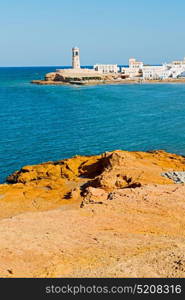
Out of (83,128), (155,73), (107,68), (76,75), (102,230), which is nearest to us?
(102,230)

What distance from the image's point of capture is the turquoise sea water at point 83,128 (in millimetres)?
35062

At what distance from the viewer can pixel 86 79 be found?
418 ft

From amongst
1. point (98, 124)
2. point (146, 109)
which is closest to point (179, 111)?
point (146, 109)

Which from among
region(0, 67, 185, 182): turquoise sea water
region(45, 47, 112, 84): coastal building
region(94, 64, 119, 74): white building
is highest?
region(94, 64, 119, 74): white building

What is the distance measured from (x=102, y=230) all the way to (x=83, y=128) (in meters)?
35.1

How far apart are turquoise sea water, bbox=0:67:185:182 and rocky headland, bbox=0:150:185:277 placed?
37.8ft

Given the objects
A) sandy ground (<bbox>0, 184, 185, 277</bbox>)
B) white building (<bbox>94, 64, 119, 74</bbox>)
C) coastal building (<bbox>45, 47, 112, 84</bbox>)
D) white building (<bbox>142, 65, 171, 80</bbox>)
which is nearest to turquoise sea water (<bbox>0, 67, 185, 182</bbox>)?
sandy ground (<bbox>0, 184, 185, 277</bbox>)

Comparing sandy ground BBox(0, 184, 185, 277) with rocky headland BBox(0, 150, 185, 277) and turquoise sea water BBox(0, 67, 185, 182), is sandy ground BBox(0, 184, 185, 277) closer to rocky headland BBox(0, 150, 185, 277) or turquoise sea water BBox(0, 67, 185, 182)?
rocky headland BBox(0, 150, 185, 277)

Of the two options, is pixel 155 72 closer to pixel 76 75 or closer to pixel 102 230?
pixel 76 75

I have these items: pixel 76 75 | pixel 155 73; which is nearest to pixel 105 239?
pixel 76 75

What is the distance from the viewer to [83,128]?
4681 cm

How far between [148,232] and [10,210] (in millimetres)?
8158

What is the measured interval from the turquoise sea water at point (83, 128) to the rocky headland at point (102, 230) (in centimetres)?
1153

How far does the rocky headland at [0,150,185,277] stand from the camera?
943cm
